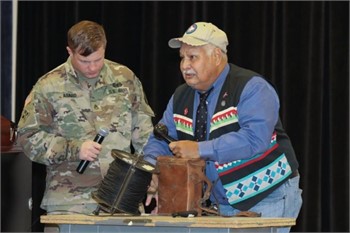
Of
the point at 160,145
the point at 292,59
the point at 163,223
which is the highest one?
the point at 292,59

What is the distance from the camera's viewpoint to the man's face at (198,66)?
343 centimetres

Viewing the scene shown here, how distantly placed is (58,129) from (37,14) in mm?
2234

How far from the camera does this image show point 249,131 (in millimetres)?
3295

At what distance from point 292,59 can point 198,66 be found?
222 cm

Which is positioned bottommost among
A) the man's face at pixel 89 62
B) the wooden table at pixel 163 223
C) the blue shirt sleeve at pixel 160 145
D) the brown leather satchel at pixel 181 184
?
the wooden table at pixel 163 223

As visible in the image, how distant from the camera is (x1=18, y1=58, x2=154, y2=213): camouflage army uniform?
3807 millimetres

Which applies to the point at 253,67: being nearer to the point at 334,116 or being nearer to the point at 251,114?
the point at 334,116

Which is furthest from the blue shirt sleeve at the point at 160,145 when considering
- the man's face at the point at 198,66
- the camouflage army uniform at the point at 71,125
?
the camouflage army uniform at the point at 71,125

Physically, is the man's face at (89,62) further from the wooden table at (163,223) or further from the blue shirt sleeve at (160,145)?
the wooden table at (163,223)

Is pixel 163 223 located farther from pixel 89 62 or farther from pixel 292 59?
pixel 292 59

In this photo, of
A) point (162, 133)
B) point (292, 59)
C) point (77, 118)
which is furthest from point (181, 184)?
point (292, 59)

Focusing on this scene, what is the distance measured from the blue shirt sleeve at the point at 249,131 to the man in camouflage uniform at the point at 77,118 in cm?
67

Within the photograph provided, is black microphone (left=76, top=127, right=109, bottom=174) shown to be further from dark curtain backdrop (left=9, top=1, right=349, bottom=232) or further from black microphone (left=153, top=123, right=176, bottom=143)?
dark curtain backdrop (left=9, top=1, right=349, bottom=232)

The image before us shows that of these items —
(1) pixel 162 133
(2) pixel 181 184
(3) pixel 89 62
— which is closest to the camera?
(2) pixel 181 184
